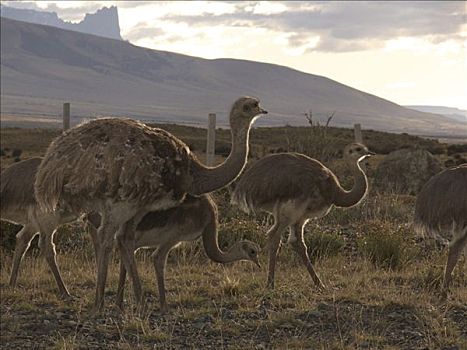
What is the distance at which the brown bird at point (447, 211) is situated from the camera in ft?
23.8

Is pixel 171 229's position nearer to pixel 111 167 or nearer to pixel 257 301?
pixel 111 167

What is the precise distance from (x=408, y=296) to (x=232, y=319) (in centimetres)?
179

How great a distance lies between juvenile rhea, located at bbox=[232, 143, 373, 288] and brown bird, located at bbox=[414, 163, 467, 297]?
1.14 meters

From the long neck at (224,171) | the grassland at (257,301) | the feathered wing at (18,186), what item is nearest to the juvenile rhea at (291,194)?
the grassland at (257,301)

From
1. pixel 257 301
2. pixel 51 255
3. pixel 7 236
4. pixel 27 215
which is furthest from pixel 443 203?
pixel 7 236

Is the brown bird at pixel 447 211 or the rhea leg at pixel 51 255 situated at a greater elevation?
the brown bird at pixel 447 211

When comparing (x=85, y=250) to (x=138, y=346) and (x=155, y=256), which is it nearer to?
(x=155, y=256)

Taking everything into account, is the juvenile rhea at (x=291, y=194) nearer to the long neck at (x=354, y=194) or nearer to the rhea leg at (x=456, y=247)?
the long neck at (x=354, y=194)

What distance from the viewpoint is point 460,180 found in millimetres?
7410

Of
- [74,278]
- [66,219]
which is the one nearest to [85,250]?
[74,278]

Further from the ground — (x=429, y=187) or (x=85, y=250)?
(x=429, y=187)

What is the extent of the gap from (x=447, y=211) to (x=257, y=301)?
6.38 ft

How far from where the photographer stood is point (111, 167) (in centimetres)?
659

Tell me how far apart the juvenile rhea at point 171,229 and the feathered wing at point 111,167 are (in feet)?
0.99
